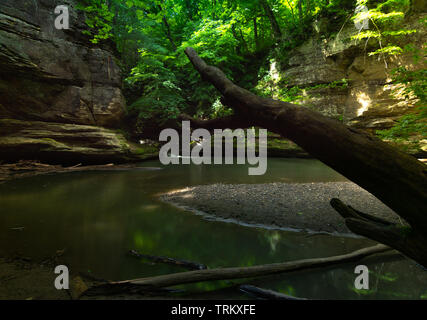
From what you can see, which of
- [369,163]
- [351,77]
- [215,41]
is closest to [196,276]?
[369,163]

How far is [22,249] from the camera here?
319 centimetres

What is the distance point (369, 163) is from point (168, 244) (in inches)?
115

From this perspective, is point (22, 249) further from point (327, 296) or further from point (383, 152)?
point (383, 152)

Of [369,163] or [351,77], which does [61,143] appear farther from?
[351,77]

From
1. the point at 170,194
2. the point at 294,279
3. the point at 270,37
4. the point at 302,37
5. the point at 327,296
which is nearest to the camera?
the point at 327,296

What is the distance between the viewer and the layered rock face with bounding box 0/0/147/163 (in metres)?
9.60

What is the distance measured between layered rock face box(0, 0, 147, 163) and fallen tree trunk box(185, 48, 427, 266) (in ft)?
37.6

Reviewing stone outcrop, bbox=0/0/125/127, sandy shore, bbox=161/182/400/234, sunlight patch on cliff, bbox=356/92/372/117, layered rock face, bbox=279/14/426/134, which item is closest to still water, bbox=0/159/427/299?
sandy shore, bbox=161/182/400/234

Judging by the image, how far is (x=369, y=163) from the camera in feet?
6.15

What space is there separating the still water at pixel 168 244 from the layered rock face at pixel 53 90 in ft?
16.9

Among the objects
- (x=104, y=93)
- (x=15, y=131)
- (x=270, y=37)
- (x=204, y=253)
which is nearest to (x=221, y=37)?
(x=270, y=37)

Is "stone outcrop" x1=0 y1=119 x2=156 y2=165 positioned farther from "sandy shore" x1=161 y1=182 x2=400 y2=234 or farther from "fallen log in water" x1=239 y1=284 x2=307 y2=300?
"fallen log in water" x1=239 y1=284 x2=307 y2=300

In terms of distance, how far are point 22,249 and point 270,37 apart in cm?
2142
